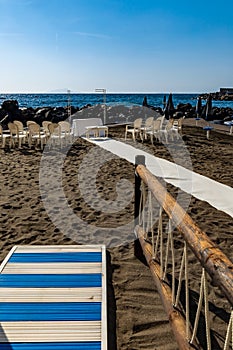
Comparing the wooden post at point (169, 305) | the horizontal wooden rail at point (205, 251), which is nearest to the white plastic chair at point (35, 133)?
the wooden post at point (169, 305)

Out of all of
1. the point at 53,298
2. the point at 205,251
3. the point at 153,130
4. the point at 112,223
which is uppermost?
the point at 205,251

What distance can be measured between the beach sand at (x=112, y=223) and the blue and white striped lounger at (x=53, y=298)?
0.56ft

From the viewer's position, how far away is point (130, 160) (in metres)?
8.65

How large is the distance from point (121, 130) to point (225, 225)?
1129 cm

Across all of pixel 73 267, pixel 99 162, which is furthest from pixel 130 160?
pixel 73 267

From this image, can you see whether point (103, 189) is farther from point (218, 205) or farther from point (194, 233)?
point (194, 233)

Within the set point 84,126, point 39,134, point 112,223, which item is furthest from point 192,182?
point 84,126

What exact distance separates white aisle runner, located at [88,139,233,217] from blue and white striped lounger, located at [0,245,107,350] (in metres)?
2.47

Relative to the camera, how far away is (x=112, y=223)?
464 centimetres

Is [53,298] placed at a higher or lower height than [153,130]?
lower

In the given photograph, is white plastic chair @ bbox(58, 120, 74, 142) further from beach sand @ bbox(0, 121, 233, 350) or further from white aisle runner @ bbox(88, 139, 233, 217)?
white aisle runner @ bbox(88, 139, 233, 217)

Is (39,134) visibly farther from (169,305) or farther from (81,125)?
(169,305)

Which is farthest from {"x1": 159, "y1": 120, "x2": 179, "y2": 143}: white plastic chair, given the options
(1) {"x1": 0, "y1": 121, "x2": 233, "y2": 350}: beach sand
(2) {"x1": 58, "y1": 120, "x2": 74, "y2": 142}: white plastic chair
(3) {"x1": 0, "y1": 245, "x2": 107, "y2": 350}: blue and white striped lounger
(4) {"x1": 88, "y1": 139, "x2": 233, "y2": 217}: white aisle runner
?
(3) {"x1": 0, "y1": 245, "x2": 107, "y2": 350}: blue and white striped lounger

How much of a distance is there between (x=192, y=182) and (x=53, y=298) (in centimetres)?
433
